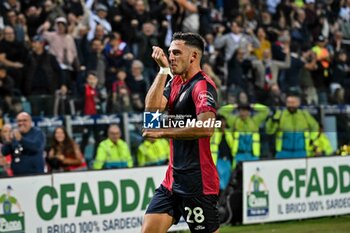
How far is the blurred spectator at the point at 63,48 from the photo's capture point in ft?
57.9

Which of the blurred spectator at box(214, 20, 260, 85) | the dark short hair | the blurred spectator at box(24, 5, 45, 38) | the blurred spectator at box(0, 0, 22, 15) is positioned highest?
the blurred spectator at box(0, 0, 22, 15)

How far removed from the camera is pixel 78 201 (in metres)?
12.7

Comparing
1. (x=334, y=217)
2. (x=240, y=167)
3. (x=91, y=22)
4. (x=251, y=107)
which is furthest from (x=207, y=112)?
(x=91, y=22)

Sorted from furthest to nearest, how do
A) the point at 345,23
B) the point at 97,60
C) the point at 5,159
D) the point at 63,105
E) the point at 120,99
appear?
the point at 345,23, the point at 97,60, the point at 120,99, the point at 63,105, the point at 5,159

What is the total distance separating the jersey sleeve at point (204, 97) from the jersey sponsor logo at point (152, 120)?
337mm

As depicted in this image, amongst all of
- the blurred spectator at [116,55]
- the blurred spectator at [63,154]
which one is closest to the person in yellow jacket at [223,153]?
the blurred spectator at [63,154]

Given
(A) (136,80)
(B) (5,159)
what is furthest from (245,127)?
(B) (5,159)

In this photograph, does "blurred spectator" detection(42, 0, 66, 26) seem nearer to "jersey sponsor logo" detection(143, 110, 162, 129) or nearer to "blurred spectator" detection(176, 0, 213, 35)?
"blurred spectator" detection(176, 0, 213, 35)

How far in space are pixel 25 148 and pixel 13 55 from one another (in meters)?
3.49

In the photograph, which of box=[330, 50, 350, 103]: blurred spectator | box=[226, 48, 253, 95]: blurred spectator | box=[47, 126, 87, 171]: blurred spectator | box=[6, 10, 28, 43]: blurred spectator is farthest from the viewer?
box=[330, 50, 350, 103]: blurred spectator

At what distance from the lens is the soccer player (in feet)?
25.6

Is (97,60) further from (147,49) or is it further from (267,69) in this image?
(267,69)

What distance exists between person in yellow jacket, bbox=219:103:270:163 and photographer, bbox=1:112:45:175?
11.5 feet

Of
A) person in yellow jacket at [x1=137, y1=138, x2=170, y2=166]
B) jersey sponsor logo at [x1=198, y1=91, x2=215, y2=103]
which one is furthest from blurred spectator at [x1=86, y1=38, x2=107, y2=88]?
jersey sponsor logo at [x1=198, y1=91, x2=215, y2=103]
